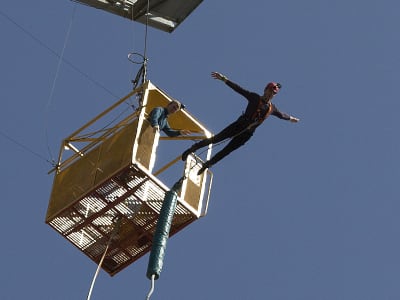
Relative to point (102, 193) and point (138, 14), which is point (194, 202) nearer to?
point (102, 193)

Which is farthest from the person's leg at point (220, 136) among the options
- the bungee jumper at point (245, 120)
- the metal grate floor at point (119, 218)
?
the metal grate floor at point (119, 218)

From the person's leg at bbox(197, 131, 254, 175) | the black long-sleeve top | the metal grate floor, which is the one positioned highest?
the black long-sleeve top

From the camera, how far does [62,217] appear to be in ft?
98.4

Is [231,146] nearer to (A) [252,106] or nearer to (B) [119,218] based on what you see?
(A) [252,106]

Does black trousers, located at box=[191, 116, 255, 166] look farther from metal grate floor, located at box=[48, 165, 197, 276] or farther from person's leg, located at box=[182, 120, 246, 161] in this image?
metal grate floor, located at box=[48, 165, 197, 276]

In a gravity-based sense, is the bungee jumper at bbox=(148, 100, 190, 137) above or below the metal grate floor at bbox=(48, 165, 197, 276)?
above

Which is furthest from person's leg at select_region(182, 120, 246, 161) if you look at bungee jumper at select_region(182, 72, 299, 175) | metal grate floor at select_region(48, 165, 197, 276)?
metal grate floor at select_region(48, 165, 197, 276)

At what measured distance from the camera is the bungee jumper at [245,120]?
93.9 ft

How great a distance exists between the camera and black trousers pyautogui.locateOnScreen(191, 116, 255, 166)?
29.0 meters

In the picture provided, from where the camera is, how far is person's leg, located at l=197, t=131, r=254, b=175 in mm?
29266

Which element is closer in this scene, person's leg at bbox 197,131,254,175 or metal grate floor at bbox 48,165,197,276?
metal grate floor at bbox 48,165,197,276

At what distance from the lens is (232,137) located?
29.4 metres

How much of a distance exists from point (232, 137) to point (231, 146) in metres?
0.21

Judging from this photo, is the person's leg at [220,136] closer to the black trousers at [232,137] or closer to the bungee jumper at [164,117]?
the black trousers at [232,137]
